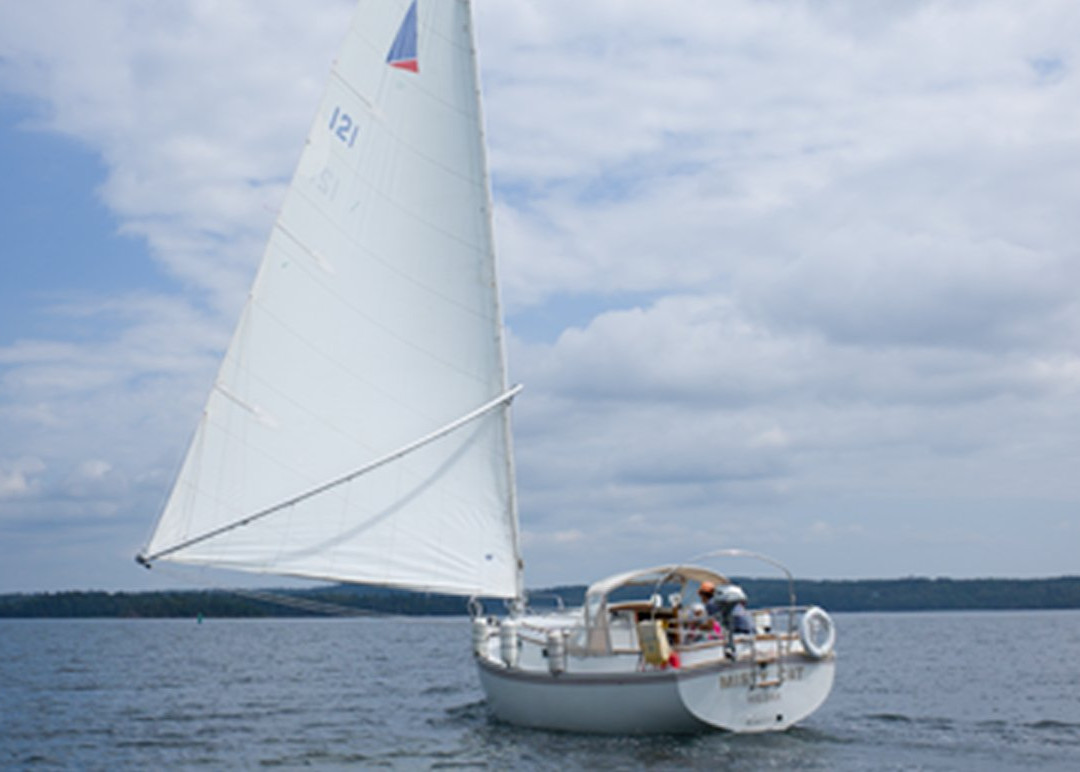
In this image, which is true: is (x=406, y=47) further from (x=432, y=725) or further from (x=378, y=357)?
(x=432, y=725)

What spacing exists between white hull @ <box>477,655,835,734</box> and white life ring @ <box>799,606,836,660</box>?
22 centimetres

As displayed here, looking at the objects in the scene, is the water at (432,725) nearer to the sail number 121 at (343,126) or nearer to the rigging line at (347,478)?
the rigging line at (347,478)

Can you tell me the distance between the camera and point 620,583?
23281 mm

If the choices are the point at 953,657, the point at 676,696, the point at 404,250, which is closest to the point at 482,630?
the point at 676,696

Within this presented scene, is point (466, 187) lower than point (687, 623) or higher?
higher

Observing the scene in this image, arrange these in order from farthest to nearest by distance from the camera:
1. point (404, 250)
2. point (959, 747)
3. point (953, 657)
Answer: point (953, 657) < point (404, 250) < point (959, 747)

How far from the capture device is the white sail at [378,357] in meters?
24.1

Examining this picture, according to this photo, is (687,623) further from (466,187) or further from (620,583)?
(466,187)

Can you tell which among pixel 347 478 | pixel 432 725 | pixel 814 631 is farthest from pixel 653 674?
pixel 432 725

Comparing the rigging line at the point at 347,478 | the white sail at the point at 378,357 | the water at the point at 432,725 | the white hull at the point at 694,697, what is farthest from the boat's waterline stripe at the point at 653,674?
the rigging line at the point at 347,478

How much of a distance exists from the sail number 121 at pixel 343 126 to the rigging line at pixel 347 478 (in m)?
6.73

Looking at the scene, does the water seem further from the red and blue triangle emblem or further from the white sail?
the red and blue triangle emblem

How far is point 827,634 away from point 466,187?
1243cm

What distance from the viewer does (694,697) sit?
20562 mm
